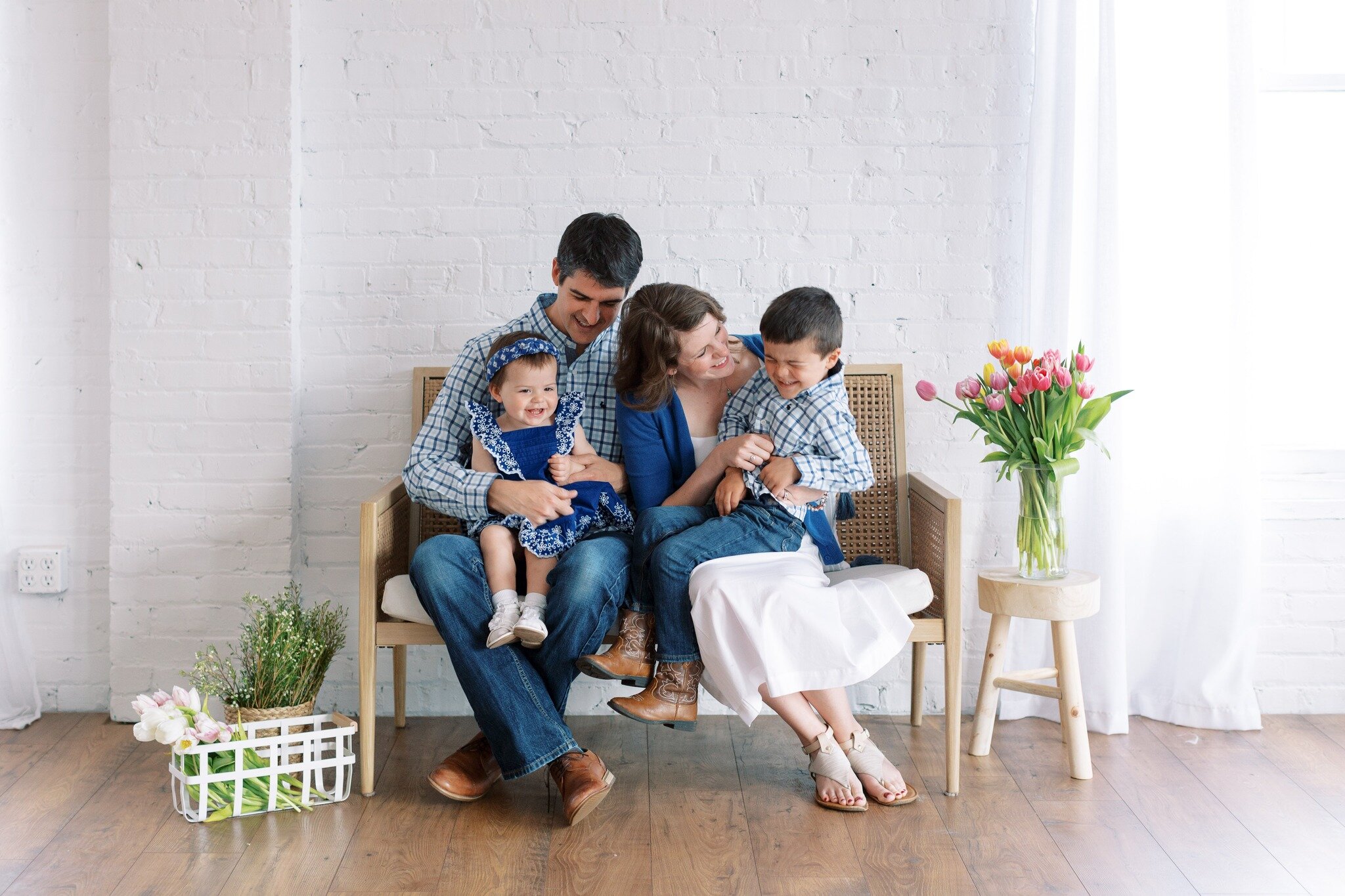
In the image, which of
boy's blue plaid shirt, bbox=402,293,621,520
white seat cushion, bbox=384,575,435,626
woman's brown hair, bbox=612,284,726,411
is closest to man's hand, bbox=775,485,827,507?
woman's brown hair, bbox=612,284,726,411

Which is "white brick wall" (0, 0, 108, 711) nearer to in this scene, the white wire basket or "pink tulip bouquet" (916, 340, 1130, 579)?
the white wire basket

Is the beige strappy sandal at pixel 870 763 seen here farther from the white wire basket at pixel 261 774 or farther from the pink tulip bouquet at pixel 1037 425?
the white wire basket at pixel 261 774

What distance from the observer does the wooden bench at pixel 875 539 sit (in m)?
2.19

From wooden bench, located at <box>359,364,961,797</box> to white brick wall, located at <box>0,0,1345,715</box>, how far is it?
0.14 meters

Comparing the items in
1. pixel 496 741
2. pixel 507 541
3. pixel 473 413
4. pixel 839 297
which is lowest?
pixel 496 741

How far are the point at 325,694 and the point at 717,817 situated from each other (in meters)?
1.17

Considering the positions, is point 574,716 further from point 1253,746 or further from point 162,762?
point 1253,746

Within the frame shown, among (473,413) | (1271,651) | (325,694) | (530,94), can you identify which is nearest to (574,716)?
(325,694)

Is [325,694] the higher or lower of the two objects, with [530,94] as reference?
lower

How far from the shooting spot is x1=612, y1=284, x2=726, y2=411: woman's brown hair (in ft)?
7.35

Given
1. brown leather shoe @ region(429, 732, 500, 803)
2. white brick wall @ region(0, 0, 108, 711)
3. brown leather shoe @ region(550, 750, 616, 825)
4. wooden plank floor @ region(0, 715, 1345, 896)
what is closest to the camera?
wooden plank floor @ region(0, 715, 1345, 896)

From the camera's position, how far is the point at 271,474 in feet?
8.81

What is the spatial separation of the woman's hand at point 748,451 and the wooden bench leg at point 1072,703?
28.8 inches

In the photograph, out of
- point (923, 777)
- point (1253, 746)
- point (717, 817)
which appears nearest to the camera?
point (717, 817)
